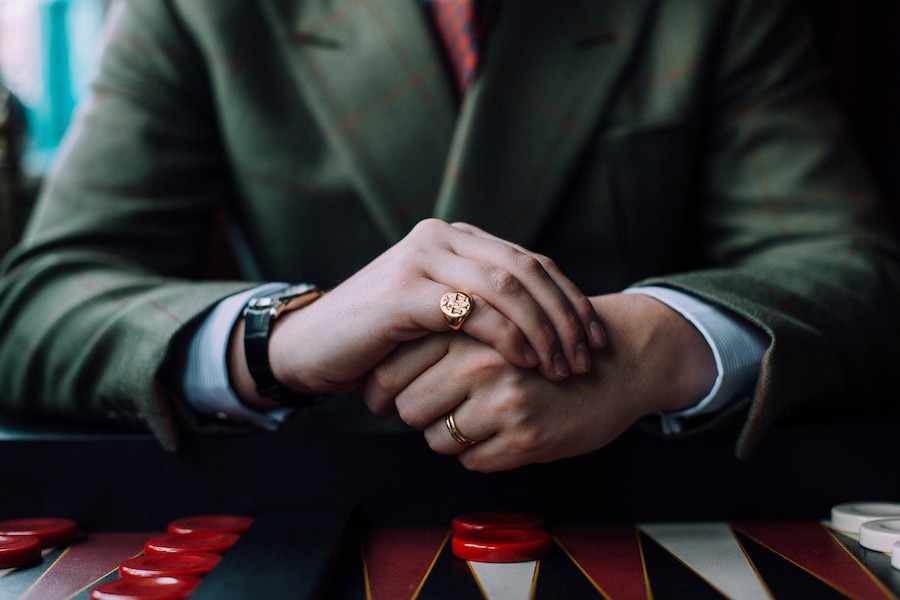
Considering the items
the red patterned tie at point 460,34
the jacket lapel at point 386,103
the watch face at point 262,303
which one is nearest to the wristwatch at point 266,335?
the watch face at point 262,303

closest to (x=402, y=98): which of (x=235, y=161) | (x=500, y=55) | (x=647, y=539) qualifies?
(x=500, y=55)

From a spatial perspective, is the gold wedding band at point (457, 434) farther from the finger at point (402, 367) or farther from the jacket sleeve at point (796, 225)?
the jacket sleeve at point (796, 225)

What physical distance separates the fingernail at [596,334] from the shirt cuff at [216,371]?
364 mm

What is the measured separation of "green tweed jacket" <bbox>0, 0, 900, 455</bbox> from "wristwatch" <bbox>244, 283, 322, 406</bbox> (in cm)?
28

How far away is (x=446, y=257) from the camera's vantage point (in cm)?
73

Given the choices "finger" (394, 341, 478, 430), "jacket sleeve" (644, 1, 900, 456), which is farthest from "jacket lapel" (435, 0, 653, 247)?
"finger" (394, 341, 478, 430)

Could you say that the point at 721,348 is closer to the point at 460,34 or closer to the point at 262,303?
the point at 262,303

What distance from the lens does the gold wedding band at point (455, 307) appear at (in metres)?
0.69

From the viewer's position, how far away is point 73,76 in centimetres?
245

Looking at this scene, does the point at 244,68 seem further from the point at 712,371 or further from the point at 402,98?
the point at 712,371

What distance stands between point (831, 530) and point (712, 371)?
0.60ft

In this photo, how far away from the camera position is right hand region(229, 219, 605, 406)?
70cm

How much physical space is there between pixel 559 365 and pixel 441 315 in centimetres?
12

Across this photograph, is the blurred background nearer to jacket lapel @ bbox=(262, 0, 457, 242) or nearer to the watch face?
jacket lapel @ bbox=(262, 0, 457, 242)
